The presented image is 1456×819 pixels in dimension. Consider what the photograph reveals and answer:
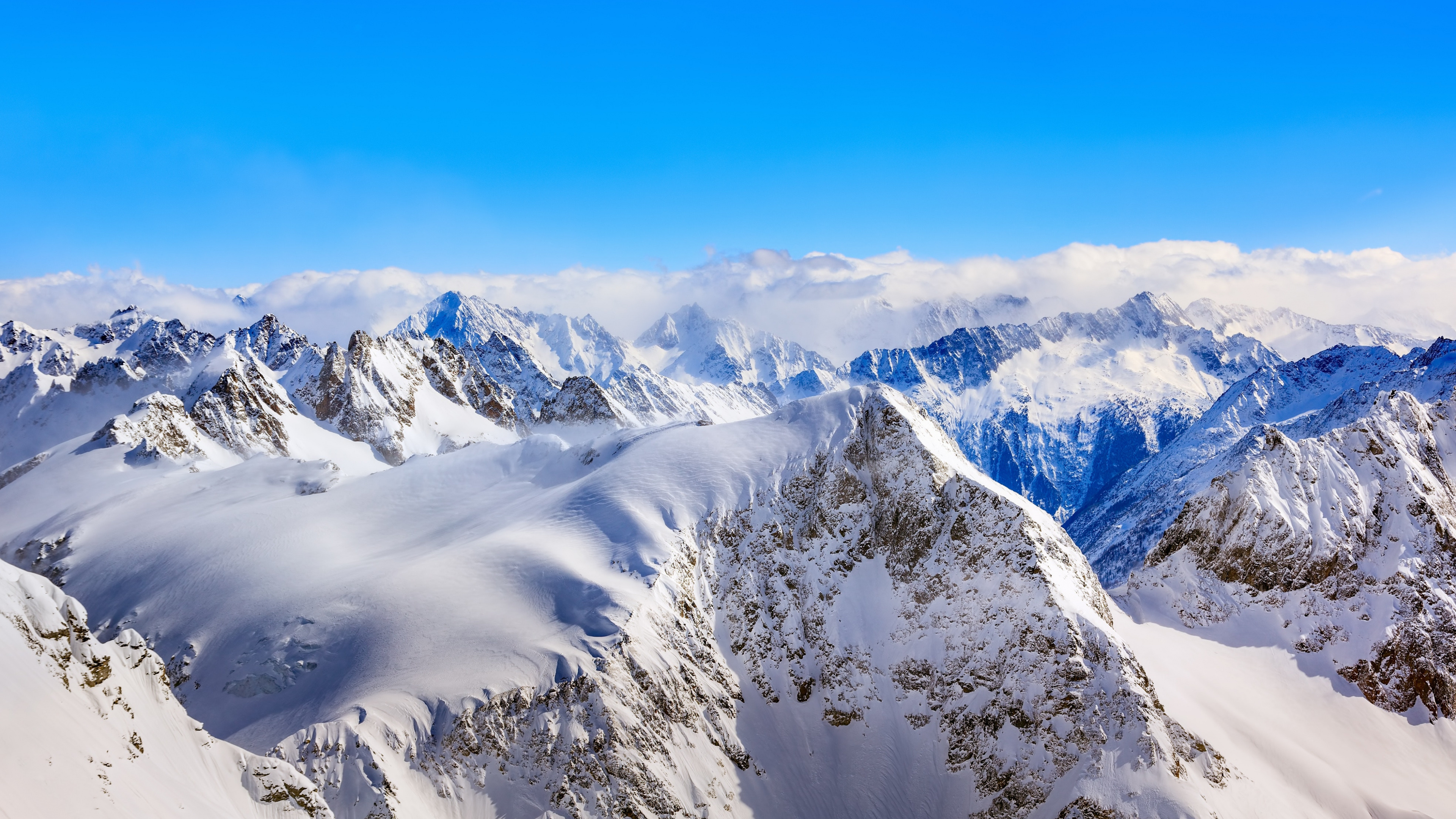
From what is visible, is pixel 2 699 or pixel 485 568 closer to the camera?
pixel 2 699

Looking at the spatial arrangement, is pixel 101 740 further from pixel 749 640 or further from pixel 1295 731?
pixel 1295 731

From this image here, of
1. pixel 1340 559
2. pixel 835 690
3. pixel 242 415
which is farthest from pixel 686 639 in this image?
pixel 242 415

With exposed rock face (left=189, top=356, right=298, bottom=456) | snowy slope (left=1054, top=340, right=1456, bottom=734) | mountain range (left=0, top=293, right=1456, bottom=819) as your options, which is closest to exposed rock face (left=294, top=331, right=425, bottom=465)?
exposed rock face (left=189, top=356, right=298, bottom=456)

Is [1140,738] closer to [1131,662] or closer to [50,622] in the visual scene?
[1131,662]

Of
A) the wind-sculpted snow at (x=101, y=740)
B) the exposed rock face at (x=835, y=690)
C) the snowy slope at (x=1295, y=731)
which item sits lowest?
the snowy slope at (x=1295, y=731)

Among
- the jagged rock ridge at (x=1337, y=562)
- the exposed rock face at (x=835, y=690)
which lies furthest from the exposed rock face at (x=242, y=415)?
the jagged rock ridge at (x=1337, y=562)

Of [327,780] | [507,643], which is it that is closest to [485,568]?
[507,643]

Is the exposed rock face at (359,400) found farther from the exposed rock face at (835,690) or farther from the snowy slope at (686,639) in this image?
the exposed rock face at (835,690)
